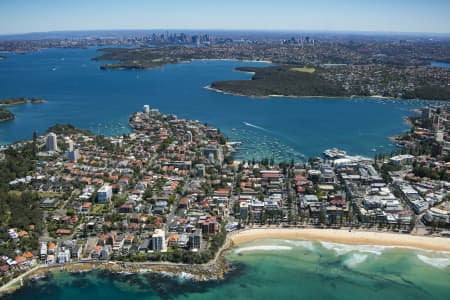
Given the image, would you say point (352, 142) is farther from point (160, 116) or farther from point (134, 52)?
point (134, 52)

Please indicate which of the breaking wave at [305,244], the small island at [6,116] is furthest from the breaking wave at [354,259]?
the small island at [6,116]

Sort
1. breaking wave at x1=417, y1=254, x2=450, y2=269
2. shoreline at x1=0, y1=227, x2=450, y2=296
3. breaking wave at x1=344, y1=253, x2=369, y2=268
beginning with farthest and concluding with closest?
breaking wave at x1=344, y1=253, x2=369, y2=268
breaking wave at x1=417, y1=254, x2=450, y2=269
shoreline at x1=0, y1=227, x2=450, y2=296

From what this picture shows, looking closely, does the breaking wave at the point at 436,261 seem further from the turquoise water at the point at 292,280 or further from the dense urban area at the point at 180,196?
the dense urban area at the point at 180,196

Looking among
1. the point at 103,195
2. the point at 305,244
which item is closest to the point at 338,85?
the point at 103,195

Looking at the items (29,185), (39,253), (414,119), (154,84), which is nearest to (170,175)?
(29,185)

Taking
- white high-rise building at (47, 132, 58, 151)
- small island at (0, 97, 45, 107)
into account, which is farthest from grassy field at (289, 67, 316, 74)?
white high-rise building at (47, 132, 58, 151)

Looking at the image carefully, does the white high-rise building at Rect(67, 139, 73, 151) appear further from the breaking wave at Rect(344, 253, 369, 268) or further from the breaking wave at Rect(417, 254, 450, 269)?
the breaking wave at Rect(417, 254, 450, 269)

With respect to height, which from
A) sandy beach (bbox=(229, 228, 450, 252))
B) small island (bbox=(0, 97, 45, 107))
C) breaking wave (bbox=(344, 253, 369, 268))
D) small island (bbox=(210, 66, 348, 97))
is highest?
small island (bbox=(210, 66, 348, 97))
